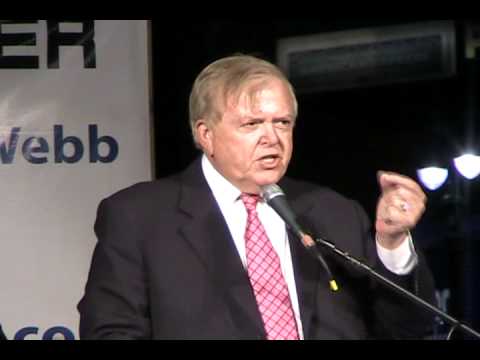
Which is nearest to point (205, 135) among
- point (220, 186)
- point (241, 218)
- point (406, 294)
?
point (220, 186)

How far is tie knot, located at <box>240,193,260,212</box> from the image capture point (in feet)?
11.1

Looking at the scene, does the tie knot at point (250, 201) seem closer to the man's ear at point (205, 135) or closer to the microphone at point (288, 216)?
the man's ear at point (205, 135)

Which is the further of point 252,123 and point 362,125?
point 362,125

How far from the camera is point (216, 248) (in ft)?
11.0

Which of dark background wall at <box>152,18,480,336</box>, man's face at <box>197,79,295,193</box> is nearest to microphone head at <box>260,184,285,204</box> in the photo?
man's face at <box>197,79,295,193</box>

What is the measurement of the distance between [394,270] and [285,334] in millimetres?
343

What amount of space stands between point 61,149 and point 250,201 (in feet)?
2.70

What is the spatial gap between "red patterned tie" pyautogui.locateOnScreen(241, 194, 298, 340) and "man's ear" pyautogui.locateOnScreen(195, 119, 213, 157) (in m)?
0.17

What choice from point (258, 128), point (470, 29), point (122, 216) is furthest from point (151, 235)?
point (470, 29)

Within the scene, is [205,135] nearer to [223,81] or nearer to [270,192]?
[223,81]

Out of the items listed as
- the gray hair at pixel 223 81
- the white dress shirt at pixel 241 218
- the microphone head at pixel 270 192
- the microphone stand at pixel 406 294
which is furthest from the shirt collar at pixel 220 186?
the microphone stand at pixel 406 294

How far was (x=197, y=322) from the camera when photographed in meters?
3.27

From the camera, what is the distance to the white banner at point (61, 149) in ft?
12.8
